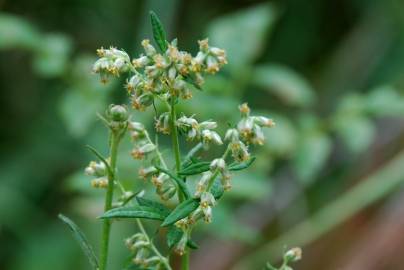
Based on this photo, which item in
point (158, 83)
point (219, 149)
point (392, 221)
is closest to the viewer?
point (158, 83)

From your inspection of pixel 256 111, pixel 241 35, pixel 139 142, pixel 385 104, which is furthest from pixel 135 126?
pixel 256 111

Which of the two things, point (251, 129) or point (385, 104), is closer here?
point (251, 129)

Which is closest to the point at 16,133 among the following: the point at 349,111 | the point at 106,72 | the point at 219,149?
the point at 219,149

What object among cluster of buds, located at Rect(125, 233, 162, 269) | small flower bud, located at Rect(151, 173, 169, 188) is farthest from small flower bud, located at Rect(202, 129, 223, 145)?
cluster of buds, located at Rect(125, 233, 162, 269)

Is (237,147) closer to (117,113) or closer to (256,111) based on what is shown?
(117,113)

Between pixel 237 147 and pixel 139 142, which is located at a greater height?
pixel 139 142

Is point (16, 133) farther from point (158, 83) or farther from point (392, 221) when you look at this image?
point (158, 83)

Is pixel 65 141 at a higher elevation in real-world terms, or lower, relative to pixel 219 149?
higher

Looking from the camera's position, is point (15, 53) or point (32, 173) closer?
point (32, 173)

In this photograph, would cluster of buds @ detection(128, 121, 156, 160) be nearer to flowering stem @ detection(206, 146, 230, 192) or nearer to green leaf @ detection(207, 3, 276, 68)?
flowering stem @ detection(206, 146, 230, 192)
